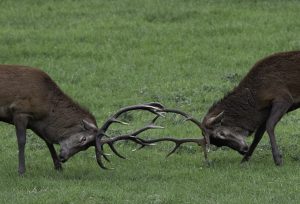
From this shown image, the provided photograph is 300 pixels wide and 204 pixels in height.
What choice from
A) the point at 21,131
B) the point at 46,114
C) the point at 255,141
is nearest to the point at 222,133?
the point at 255,141

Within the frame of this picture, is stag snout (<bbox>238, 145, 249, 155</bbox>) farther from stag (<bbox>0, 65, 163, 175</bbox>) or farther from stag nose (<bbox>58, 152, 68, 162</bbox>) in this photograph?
stag nose (<bbox>58, 152, 68, 162</bbox>)

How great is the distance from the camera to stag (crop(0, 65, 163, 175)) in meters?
13.5

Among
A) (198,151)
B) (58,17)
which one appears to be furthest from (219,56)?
(198,151)

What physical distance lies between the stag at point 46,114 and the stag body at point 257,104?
1.34 m

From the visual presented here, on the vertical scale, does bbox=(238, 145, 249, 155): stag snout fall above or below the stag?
below

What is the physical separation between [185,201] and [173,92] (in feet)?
25.7

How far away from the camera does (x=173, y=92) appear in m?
19.4

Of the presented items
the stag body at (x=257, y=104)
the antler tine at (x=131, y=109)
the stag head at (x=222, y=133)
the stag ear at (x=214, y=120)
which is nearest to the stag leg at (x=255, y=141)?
the stag body at (x=257, y=104)

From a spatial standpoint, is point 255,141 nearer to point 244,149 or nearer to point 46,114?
point 244,149

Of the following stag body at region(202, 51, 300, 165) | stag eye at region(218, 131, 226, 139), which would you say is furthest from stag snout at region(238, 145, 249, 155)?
stag eye at region(218, 131, 226, 139)

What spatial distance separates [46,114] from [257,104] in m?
3.32

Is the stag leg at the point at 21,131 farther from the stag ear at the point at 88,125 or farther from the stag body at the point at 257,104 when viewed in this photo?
the stag body at the point at 257,104

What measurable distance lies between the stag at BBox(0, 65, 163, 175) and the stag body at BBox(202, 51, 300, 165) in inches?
52.6

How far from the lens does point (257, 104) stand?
14578 mm
